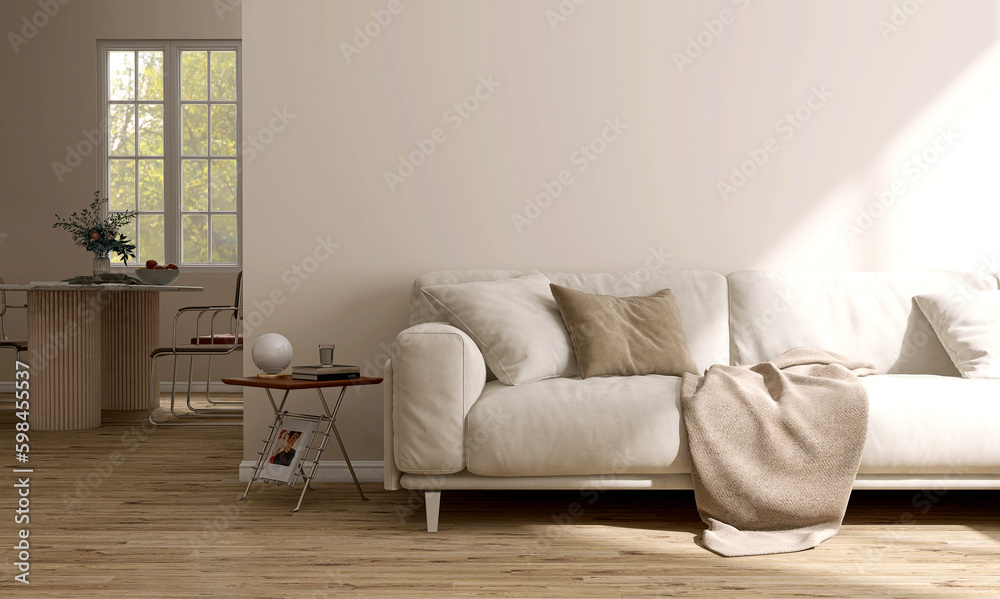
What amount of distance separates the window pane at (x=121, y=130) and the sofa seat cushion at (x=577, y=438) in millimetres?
5438

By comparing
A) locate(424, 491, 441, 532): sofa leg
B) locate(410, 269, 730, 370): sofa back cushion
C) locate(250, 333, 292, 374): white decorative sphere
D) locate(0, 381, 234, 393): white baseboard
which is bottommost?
locate(0, 381, 234, 393): white baseboard

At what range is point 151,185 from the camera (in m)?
6.69

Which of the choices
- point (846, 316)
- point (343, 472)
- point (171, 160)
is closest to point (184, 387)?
point (171, 160)

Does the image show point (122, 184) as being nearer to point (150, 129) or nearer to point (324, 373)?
point (150, 129)

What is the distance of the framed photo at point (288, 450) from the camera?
284 centimetres

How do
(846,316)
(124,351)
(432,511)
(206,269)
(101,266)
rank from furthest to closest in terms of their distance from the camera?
(206,269), (124,351), (101,266), (846,316), (432,511)

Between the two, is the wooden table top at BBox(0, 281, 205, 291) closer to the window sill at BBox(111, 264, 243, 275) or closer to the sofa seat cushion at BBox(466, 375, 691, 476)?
the window sill at BBox(111, 264, 243, 275)

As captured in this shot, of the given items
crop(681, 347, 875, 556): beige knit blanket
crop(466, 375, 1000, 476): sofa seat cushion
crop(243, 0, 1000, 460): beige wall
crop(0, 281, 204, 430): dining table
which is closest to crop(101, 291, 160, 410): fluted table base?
crop(0, 281, 204, 430): dining table

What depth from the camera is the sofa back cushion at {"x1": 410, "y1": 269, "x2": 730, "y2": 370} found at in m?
3.09

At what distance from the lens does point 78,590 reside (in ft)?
6.45

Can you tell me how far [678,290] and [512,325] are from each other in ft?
2.59

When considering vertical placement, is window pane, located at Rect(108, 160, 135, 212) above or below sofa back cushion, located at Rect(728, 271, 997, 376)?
above

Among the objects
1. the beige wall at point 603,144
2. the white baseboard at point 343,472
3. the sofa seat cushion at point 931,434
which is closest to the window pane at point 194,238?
the beige wall at point 603,144

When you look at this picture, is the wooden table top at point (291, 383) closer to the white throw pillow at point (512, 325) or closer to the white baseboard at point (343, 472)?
the white throw pillow at point (512, 325)
